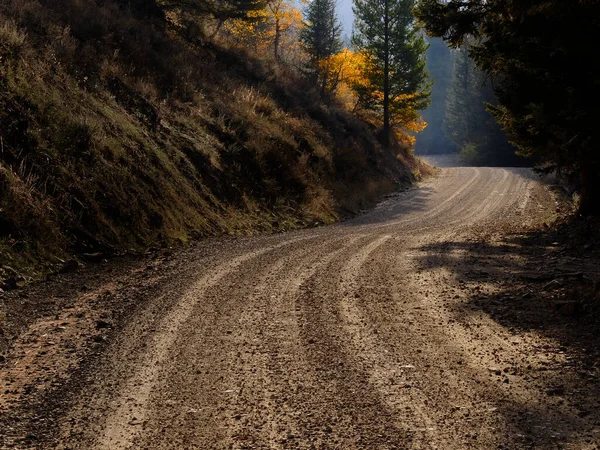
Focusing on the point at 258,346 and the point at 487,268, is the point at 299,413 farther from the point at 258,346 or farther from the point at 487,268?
the point at 487,268

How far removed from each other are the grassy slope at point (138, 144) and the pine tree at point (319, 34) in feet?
39.8

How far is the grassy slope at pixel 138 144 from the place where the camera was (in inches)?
407

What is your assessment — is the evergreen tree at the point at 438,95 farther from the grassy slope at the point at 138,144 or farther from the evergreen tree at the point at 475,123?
the grassy slope at the point at 138,144

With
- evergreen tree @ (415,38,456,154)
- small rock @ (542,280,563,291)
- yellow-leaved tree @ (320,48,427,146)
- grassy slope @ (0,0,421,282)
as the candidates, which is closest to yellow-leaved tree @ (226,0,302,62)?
yellow-leaved tree @ (320,48,427,146)

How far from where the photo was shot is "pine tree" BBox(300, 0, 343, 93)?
39.9 m

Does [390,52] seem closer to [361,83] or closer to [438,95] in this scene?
[361,83]

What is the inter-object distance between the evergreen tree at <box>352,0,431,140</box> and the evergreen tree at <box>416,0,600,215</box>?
25.9 meters

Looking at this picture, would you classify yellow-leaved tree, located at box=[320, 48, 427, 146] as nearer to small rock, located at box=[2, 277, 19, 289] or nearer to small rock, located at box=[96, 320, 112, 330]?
small rock, located at box=[2, 277, 19, 289]

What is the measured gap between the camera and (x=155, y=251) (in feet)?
37.1

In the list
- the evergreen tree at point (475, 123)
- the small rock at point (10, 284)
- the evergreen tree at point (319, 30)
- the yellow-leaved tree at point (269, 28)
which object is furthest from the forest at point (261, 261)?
the evergreen tree at point (475, 123)

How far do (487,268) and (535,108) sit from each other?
382 cm

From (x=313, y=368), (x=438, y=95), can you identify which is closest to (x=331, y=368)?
(x=313, y=368)

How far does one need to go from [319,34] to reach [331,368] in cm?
3842

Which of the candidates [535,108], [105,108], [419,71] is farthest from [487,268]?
[419,71]
